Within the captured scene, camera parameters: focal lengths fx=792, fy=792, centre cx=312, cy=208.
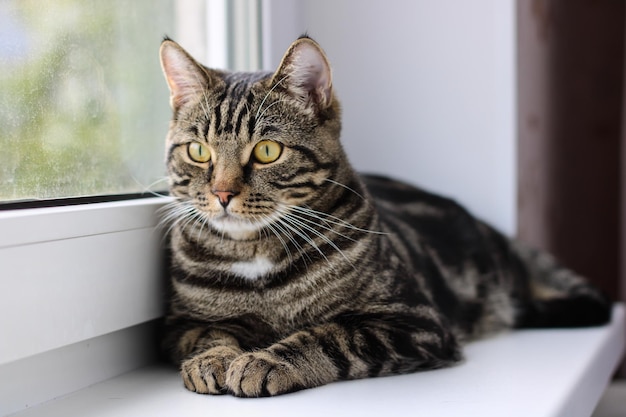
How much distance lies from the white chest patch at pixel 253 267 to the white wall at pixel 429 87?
0.62 m

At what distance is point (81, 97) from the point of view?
1266mm

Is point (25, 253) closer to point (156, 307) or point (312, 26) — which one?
point (156, 307)

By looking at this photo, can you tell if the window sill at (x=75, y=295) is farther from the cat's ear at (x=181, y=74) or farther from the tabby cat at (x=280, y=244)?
the cat's ear at (x=181, y=74)

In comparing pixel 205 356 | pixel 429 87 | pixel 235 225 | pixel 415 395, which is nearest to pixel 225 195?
pixel 235 225

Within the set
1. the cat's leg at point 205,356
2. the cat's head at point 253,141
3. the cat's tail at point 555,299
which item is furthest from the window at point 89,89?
the cat's tail at point 555,299

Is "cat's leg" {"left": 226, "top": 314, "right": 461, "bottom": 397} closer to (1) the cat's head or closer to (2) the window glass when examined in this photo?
(1) the cat's head

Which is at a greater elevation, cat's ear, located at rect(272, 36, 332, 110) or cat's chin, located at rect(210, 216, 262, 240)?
cat's ear, located at rect(272, 36, 332, 110)

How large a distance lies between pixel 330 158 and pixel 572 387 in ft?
1.69

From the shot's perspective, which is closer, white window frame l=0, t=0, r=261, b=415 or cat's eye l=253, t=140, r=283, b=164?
white window frame l=0, t=0, r=261, b=415

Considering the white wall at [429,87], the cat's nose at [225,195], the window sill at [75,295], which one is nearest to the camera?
the window sill at [75,295]

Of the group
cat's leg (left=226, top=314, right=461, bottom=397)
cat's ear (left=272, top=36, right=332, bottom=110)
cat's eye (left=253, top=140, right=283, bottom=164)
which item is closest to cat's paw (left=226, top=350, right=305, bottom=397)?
cat's leg (left=226, top=314, right=461, bottom=397)

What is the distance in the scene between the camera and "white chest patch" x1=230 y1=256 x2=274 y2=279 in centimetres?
126

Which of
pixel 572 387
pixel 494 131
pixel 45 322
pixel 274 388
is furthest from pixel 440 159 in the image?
pixel 45 322

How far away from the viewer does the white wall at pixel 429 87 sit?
1.79m
